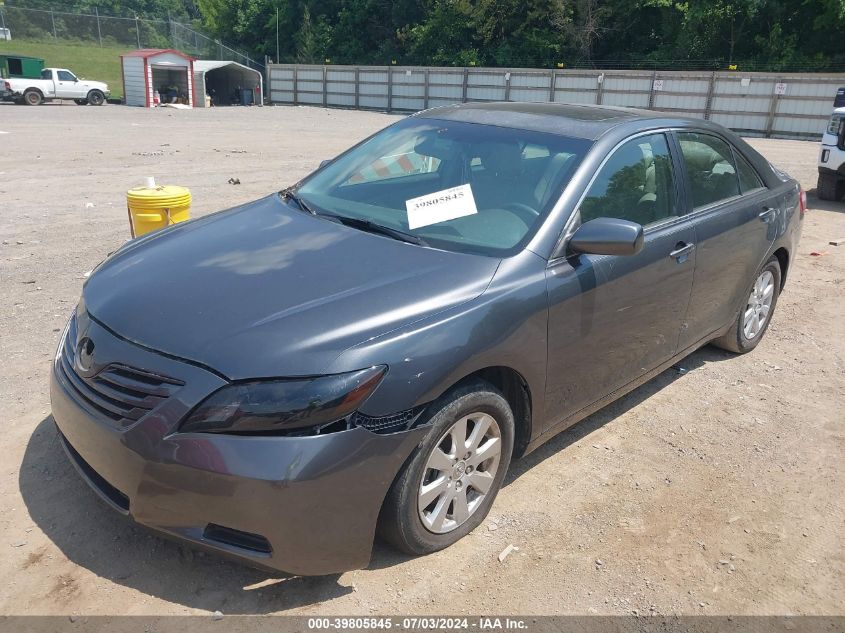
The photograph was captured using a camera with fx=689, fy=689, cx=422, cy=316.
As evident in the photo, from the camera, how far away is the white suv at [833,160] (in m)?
10.5

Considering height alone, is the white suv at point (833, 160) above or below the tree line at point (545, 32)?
below

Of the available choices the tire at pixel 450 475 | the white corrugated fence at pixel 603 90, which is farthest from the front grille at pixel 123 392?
the white corrugated fence at pixel 603 90

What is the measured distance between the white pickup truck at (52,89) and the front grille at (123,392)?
113ft

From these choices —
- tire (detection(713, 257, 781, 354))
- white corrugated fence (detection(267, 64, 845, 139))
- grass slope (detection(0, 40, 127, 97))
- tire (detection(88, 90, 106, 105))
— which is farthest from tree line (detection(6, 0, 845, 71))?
tire (detection(713, 257, 781, 354))

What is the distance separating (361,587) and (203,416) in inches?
36.9

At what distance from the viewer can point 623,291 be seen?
11.1ft

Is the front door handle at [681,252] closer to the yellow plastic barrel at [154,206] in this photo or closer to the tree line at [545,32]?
the yellow plastic barrel at [154,206]

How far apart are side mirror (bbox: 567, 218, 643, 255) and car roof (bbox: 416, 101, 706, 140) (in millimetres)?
649

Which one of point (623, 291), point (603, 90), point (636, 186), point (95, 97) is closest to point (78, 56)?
point (95, 97)

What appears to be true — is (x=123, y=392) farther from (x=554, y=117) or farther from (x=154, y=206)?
(x=154, y=206)

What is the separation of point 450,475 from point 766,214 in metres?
3.16

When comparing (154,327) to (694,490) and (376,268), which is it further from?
(694,490)

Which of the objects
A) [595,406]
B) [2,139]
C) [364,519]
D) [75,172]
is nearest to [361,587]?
[364,519]

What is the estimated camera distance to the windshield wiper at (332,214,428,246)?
3.13 metres
